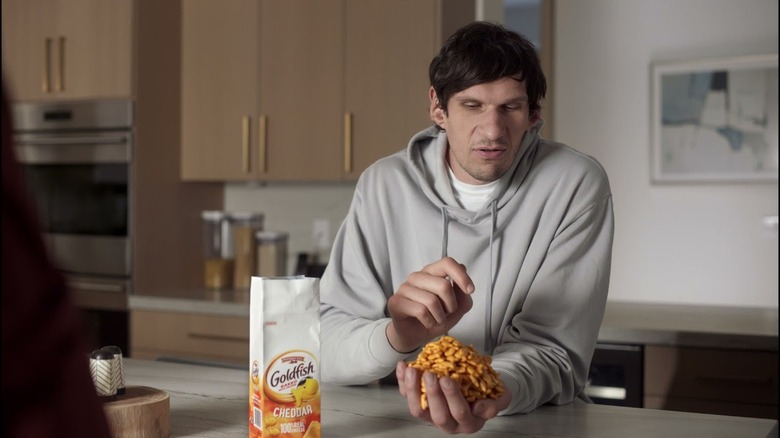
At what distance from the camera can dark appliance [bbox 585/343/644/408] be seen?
8.86 ft

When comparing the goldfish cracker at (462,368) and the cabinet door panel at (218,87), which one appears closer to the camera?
the goldfish cracker at (462,368)

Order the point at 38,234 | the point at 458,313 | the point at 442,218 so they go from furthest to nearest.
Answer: the point at 442,218, the point at 458,313, the point at 38,234

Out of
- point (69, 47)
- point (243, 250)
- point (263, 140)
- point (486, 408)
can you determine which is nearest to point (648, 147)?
point (263, 140)

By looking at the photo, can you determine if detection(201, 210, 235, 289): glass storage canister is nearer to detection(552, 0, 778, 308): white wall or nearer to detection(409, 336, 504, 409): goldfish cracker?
detection(552, 0, 778, 308): white wall

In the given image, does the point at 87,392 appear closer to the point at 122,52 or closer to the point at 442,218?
the point at 442,218

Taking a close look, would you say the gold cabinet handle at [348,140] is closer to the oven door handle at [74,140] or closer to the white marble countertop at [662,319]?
the white marble countertop at [662,319]

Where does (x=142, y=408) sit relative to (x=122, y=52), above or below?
below

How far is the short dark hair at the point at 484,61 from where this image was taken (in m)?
1.64

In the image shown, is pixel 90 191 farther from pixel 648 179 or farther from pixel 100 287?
pixel 648 179

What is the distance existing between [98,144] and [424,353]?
9.17 feet

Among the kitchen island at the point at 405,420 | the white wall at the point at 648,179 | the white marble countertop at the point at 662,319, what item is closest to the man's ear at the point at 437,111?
the kitchen island at the point at 405,420

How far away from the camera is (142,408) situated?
117 centimetres

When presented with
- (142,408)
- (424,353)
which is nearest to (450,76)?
→ (424,353)

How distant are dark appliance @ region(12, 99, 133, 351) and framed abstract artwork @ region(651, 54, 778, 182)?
213 cm
